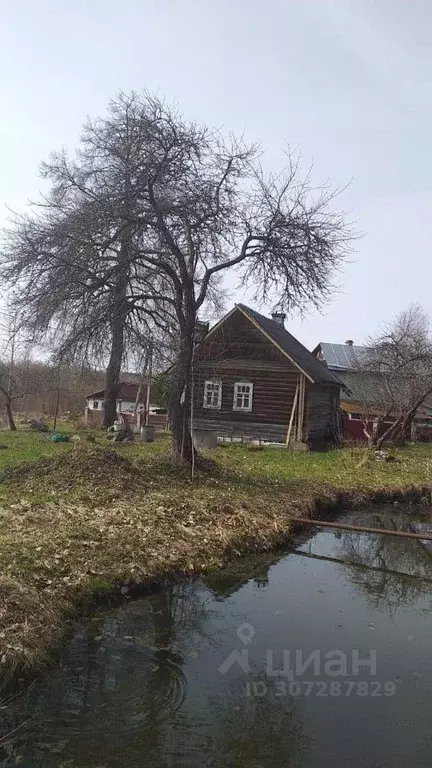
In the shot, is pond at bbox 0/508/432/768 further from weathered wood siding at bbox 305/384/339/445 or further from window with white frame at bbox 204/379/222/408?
window with white frame at bbox 204/379/222/408

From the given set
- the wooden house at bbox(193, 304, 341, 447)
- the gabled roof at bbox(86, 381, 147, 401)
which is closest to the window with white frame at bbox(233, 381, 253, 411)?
the wooden house at bbox(193, 304, 341, 447)

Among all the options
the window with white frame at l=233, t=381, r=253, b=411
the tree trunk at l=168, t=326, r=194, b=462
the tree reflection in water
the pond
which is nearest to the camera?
the pond

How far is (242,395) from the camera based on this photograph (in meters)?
24.5

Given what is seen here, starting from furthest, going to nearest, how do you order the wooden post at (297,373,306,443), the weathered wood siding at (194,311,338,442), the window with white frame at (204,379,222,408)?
the window with white frame at (204,379,222,408)
the weathered wood siding at (194,311,338,442)
the wooden post at (297,373,306,443)

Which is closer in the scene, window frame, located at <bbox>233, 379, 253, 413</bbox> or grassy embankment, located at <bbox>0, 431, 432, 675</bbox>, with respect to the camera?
grassy embankment, located at <bbox>0, 431, 432, 675</bbox>

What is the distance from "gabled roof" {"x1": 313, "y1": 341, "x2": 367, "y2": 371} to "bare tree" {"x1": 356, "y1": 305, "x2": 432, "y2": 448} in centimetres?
1086

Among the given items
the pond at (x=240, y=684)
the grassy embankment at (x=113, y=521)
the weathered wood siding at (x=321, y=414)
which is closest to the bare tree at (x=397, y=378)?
the weathered wood siding at (x=321, y=414)

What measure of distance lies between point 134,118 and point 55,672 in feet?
35.7

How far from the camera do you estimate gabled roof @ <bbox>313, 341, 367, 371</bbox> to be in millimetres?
40750

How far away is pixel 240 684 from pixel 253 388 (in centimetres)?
1924

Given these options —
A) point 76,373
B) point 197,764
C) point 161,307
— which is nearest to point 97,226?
point 161,307

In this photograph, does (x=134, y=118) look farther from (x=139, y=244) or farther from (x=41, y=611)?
(x=41, y=611)

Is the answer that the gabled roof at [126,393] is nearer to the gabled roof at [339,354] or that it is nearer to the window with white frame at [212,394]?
the gabled roof at [339,354]

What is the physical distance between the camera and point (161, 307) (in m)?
14.6
